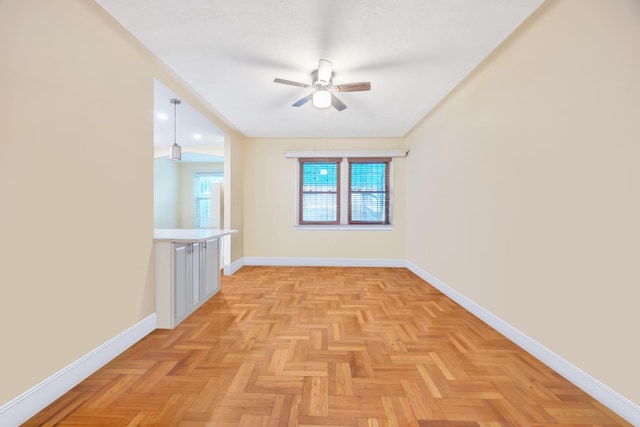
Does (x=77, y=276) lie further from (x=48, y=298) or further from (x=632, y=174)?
(x=632, y=174)

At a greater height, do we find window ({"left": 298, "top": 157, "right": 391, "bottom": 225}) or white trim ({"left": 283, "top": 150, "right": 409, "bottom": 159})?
white trim ({"left": 283, "top": 150, "right": 409, "bottom": 159})

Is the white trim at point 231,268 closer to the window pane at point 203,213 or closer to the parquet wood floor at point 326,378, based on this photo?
the parquet wood floor at point 326,378

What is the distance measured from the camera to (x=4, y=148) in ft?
4.20

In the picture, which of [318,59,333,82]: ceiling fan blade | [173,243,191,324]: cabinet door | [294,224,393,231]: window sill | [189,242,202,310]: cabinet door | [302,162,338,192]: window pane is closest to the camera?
[318,59,333,82]: ceiling fan blade

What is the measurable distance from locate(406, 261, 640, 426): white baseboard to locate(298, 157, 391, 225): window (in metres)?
2.56

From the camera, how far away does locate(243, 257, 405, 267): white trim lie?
5055 mm

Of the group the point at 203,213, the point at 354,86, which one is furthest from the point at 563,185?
the point at 203,213

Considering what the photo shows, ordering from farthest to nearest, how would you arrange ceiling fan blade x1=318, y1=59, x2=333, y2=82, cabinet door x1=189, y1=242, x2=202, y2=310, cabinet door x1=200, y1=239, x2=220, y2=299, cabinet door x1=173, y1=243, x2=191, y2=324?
cabinet door x1=200, y1=239, x2=220, y2=299
cabinet door x1=189, y1=242, x2=202, y2=310
cabinet door x1=173, y1=243, x2=191, y2=324
ceiling fan blade x1=318, y1=59, x2=333, y2=82

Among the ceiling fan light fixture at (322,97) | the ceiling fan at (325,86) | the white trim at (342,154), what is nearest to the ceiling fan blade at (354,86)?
the ceiling fan at (325,86)

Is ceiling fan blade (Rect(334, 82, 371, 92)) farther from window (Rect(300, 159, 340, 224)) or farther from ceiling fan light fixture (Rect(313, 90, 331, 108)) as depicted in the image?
window (Rect(300, 159, 340, 224))

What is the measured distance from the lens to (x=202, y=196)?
7746 mm

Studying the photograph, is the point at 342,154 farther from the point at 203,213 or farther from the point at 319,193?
the point at 203,213

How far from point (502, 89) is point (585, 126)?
915 millimetres

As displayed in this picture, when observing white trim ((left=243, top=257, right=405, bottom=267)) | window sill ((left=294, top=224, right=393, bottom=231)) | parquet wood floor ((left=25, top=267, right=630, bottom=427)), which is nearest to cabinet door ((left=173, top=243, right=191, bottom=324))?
parquet wood floor ((left=25, top=267, right=630, bottom=427))
